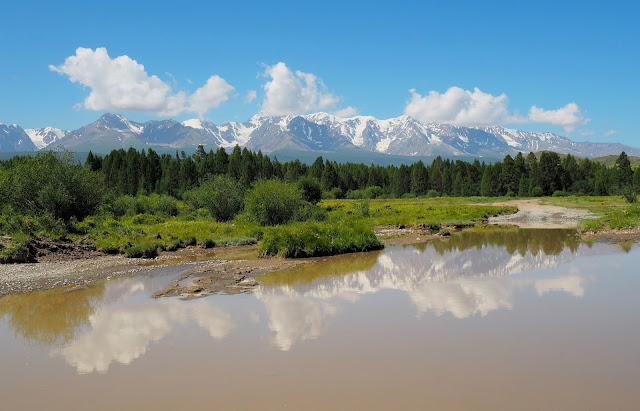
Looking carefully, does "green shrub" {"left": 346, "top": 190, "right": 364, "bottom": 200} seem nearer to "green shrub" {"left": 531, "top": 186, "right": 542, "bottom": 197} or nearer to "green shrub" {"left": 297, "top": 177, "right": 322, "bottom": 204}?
"green shrub" {"left": 531, "top": 186, "right": 542, "bottom": 197}

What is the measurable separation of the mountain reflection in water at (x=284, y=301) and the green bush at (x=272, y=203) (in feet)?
45.7

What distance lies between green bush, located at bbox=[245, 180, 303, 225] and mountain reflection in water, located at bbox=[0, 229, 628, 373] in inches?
548

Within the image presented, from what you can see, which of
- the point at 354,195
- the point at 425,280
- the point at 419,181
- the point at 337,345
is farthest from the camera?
the point at 419,181

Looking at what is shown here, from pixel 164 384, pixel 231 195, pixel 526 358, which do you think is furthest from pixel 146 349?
pixel 231 195

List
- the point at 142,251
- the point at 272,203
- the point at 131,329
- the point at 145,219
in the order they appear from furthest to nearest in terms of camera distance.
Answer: the point at 145,219 < the point at 272,203 < the point at 142,251 < the point at 131,329

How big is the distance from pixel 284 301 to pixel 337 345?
498 cm

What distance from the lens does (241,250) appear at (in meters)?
31.0

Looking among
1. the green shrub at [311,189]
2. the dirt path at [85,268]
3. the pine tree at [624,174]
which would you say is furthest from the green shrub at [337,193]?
the dirt path at [85,268]

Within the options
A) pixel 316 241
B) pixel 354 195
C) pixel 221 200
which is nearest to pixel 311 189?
pixel 221 200

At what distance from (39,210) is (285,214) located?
58.8 feet

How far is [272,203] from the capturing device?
39625mm

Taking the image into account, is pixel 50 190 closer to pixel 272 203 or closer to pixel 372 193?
pixel 272 203

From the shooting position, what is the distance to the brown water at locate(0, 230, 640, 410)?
30.4 ft

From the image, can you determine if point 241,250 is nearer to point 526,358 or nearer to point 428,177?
point 526,358
